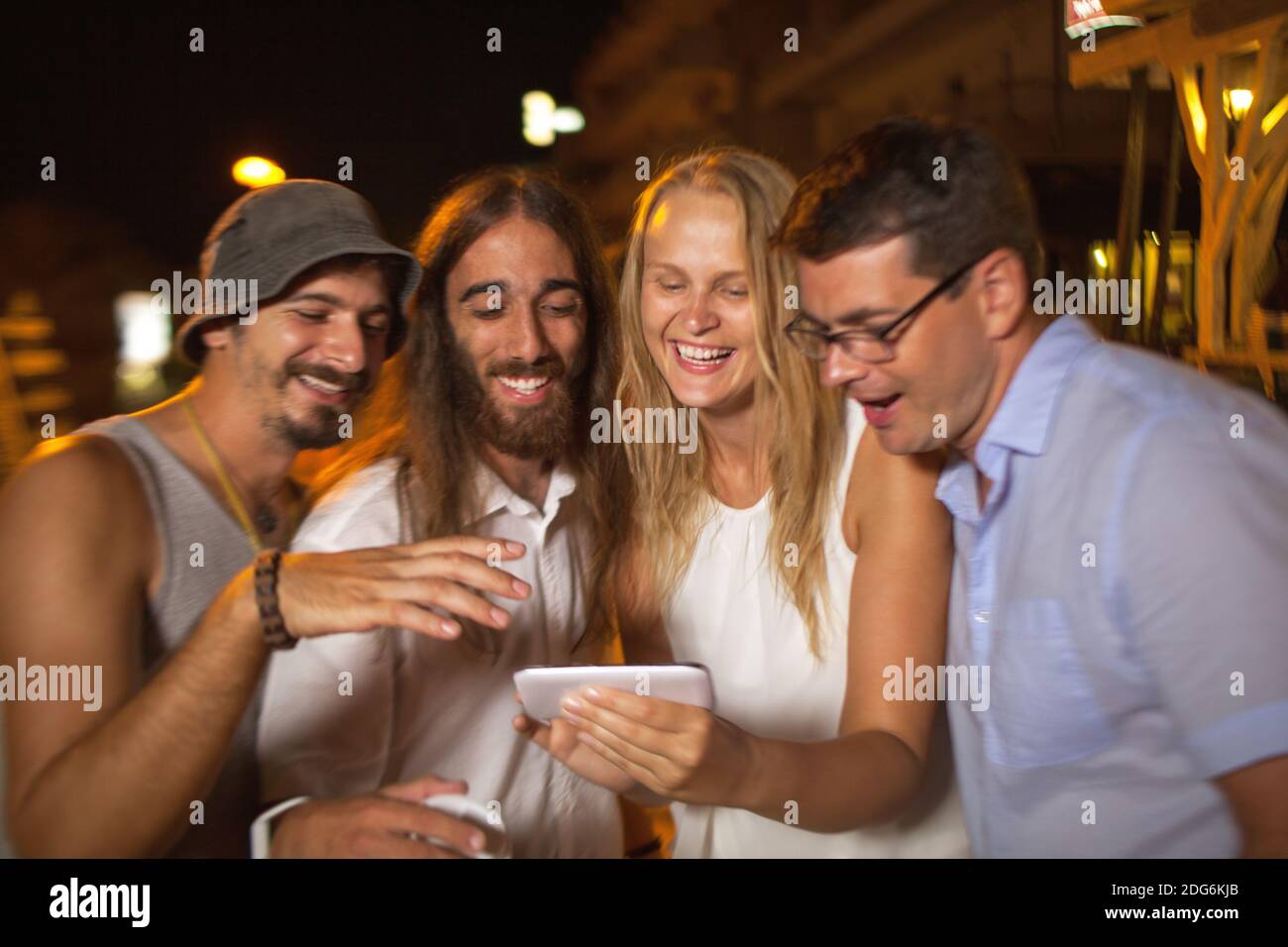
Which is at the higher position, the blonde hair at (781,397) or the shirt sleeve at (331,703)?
the blonde hair at (781,397)

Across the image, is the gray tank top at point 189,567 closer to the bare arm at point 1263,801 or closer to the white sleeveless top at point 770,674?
the white sleeveless top at point 770,674

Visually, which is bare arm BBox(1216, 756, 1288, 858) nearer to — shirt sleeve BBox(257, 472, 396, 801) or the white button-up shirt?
the white button-up shirt

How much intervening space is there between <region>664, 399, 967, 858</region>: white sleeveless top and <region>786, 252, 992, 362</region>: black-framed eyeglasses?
0.28 m

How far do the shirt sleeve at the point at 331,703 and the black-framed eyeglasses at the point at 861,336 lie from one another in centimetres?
75

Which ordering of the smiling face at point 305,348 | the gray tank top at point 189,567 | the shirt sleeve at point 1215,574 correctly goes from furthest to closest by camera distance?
the smiling face at point 305,348
the gray tank top at point 189,567
the shirt sleeve at point 1215,574

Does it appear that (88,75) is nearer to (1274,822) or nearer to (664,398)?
(664,398)

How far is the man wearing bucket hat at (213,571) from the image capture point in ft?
4.35

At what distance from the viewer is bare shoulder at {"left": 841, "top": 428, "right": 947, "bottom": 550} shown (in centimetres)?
162

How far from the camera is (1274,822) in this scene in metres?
1.21

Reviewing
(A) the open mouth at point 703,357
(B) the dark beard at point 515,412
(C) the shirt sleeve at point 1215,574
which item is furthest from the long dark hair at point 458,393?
(C) the shirt sleeve at point 1215,574

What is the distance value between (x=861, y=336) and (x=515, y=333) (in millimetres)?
636

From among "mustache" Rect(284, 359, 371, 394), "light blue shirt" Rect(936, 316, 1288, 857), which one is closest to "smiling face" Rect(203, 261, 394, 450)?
"mustache" Rect(284, 359, 371, 394)

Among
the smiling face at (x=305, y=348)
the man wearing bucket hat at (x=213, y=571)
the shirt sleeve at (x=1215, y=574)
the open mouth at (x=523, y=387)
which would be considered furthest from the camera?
the open mouth at (x=523, y=387)
